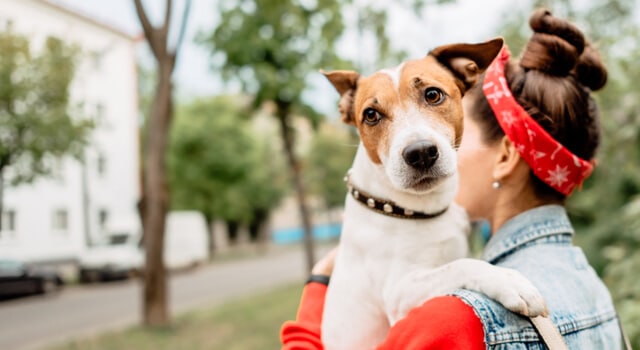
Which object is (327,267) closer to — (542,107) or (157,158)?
(542,107)

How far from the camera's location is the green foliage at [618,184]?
4.06 metres

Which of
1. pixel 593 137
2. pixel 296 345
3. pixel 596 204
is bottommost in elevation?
pixel 596 204

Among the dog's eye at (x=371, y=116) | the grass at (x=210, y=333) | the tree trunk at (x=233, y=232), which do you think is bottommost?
the tree trunk at (x=233, y=232)

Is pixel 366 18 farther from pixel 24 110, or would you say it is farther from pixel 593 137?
pixel 24 110

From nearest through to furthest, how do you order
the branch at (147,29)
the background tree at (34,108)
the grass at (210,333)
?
the grass at (210,333), the branch at (147,29), the background tree at (34,108)

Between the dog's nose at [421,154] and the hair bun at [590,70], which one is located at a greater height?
the hair bun at [590,70]

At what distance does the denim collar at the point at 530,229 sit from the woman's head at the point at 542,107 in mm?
75

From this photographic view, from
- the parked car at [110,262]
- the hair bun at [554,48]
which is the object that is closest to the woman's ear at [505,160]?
the hair bun at [554,48]

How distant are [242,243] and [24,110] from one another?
96.7ft

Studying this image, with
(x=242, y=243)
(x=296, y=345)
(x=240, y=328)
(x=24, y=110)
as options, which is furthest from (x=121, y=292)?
(x=242, y=243)

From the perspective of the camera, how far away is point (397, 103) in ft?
6.23

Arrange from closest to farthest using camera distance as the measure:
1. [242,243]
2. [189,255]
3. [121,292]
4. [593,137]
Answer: [593,137]
[121,292]
[189,255]
[242,243]

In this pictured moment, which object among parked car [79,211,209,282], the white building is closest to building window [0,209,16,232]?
the white building

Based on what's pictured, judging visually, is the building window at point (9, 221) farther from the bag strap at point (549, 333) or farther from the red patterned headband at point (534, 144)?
the bag strap at point (549, 333)
